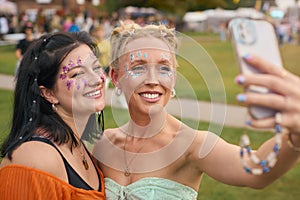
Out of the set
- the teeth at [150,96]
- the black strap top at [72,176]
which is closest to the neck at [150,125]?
the teeth at [150,96]

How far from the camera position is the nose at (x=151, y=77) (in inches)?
76.8

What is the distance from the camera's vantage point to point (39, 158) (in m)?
1.94

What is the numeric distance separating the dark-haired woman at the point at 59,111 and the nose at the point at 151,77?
31cm

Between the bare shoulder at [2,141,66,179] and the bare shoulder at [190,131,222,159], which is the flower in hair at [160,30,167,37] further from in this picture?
the bare shoulder at [2,141,66,179]

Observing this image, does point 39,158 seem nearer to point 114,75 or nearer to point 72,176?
point 72,176

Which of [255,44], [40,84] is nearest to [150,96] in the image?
[40,84]

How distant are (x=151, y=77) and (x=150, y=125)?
1.00 feet

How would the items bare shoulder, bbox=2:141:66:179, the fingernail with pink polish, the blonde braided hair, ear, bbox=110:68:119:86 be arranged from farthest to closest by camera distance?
ear, bbox=110:68:119:86
the blonde braided hair
bare shoulder, bbox=2:141:66:179
the fingernail with pink polish

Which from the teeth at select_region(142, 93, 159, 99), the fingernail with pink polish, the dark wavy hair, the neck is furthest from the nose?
the fingernail with pink polish

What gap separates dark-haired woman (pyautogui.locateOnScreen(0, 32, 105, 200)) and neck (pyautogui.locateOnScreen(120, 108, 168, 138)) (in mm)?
189

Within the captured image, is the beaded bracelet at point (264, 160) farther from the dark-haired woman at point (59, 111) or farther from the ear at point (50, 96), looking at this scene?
the ear at point (50, 96)

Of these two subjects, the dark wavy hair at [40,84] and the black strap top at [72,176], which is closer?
the black strap top at [72,176]

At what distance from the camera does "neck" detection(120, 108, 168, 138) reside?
2.12 meters

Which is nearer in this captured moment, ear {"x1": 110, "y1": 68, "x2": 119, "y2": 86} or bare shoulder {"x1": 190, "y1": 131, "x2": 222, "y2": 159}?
bare shoulder {"x1": 190, "y1": 131, "x2": 222, "y2": 159}
